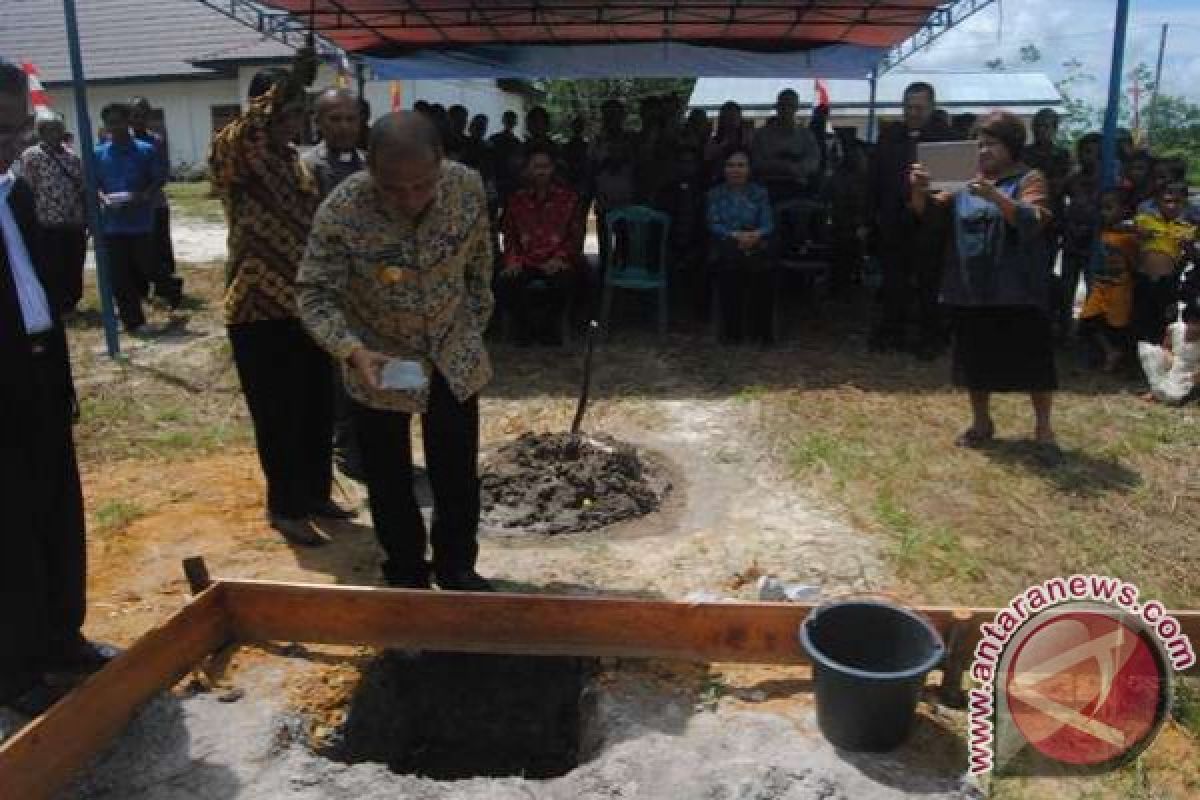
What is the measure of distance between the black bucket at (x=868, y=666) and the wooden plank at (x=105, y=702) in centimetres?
190

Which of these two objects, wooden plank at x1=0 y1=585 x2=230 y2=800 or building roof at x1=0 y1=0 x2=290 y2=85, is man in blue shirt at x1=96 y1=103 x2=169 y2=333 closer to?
wooden plank at x1=0 y1=585 x2=230 y2=800

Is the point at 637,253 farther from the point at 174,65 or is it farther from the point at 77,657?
the point at 174,65

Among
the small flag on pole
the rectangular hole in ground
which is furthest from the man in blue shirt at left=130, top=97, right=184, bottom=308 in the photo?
the rectangular hole in ground

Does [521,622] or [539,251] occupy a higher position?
[539,251]

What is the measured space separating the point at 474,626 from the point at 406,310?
105 cm

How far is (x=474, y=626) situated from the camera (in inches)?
125

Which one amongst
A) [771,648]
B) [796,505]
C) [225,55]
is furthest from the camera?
[225,55]

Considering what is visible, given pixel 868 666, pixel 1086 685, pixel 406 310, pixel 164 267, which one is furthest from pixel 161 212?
pixel 1086 685

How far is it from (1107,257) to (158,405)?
651cm

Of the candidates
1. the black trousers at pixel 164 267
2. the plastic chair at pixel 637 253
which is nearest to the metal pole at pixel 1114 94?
the plastic chair at pixel 637 253

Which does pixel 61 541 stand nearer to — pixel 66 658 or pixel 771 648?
pixel 66 658

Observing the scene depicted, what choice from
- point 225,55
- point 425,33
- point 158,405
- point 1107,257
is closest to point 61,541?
point 158,405

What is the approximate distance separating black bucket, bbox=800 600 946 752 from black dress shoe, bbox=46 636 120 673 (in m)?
2.10

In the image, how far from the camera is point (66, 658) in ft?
9.71
